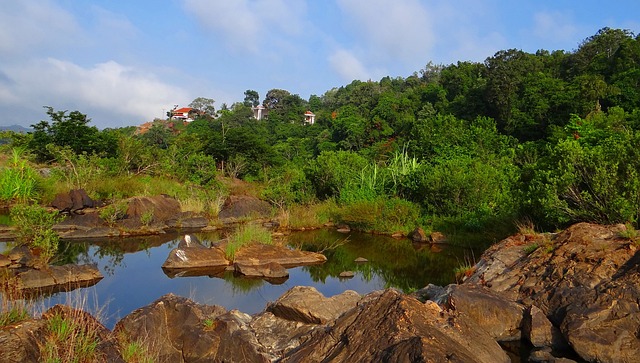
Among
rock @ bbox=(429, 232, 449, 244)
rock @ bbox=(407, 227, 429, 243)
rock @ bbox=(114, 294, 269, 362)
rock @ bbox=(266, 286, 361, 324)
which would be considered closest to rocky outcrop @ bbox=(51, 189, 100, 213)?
rock @ bbox=(407, 227, 429, 243)

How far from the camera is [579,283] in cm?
789

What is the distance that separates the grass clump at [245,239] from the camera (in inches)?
518

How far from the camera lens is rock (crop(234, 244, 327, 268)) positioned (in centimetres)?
1299

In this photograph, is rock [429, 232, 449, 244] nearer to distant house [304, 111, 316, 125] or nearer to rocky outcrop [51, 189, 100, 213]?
rocky outcrop [51, 189, 100, 213]

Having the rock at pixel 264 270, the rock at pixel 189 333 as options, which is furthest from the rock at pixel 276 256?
the rock at pixel 189 333

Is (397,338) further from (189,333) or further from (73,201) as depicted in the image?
(73,201)

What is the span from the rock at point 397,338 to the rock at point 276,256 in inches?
311

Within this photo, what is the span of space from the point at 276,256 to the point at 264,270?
138 cm

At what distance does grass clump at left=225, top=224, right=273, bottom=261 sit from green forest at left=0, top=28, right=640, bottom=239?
15.4 ft

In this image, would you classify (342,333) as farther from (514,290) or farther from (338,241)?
(338,241)

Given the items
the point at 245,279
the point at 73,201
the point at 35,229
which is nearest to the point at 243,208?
the point at 73,201

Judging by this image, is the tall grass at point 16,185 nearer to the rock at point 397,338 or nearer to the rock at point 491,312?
the rock at point 491,312

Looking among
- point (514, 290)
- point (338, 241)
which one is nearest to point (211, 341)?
point (514, 290)

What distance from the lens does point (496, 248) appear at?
10758 millimetres
